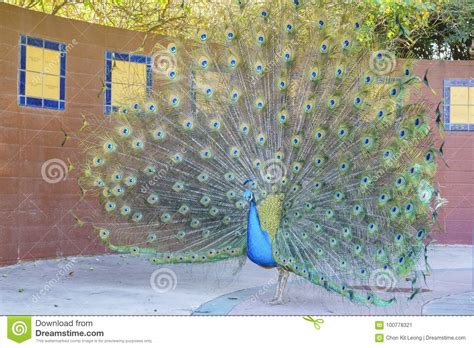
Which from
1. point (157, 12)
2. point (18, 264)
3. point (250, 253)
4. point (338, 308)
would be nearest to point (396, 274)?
point (338, 308)

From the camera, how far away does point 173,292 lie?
7723 millimetres

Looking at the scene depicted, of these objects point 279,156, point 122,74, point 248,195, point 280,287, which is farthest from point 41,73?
point 280,287

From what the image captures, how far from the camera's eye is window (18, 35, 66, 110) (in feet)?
30.0

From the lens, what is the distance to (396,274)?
661 cm

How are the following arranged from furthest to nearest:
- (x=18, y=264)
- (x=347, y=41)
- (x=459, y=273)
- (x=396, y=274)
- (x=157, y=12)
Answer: (x=157, y=12) → (x=459, y=273) → (x=18, y=264) → (x=347, y=41) → (x=396, y=274)

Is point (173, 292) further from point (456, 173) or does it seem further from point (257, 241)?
point (456, 173)

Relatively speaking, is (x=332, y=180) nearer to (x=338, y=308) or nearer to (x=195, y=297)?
(x=338, y=308)

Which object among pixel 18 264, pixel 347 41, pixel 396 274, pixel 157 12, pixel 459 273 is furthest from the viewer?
pixel 157 12

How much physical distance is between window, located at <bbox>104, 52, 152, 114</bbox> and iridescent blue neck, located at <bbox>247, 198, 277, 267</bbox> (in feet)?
13.2

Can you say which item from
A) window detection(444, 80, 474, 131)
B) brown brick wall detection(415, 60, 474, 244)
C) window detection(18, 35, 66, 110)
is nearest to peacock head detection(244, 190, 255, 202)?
window detection(18, 35, 66, 110)

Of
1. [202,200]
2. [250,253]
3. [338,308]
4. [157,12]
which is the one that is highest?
[157,12]

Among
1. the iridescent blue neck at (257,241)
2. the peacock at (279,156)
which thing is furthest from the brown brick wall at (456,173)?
the iridescent blue neck at (257,241)

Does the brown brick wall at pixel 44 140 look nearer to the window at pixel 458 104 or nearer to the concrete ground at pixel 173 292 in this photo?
the concrete ground at pixel 173 292

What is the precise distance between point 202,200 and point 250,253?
765 millimetres
